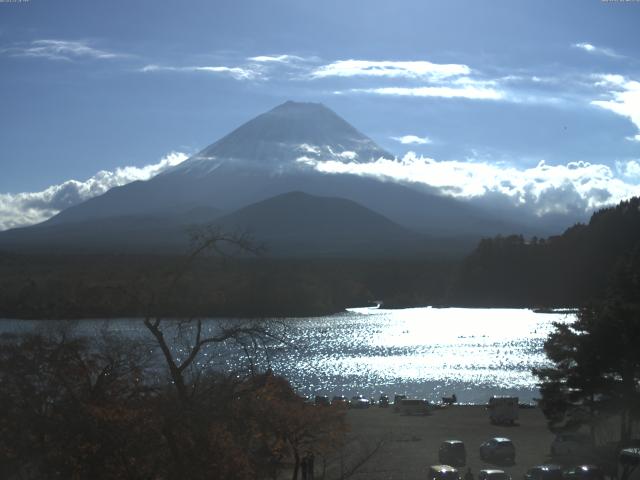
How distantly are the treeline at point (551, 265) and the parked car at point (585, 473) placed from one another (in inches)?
1855

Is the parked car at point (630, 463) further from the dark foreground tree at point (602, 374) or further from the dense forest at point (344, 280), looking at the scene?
the dense forest at point (344, 280)

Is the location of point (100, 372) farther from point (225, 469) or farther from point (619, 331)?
point (619, 331)

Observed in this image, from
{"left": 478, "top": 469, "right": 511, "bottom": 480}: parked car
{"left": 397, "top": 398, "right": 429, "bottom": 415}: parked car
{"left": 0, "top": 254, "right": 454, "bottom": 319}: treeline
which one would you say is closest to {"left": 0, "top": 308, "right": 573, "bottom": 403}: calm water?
{"left": 0, "top": 254, "right": 454, "bottom": 319}: treeline

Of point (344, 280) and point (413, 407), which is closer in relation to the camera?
point (413, 407)

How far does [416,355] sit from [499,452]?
2997cm

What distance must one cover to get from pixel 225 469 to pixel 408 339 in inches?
1874

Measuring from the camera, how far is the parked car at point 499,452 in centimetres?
1366

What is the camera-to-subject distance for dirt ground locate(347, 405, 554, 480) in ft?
42.1

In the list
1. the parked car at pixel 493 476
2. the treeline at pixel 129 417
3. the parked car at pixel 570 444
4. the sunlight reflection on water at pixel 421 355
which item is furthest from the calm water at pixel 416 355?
the parked car at pixel 570 444

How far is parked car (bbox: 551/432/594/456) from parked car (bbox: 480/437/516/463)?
0.66 metres

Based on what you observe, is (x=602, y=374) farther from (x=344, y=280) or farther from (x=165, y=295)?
(x=344, y=280)

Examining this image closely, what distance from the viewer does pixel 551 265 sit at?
6856 centimetres

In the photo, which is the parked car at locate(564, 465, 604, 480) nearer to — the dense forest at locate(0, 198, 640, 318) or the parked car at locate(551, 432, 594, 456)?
the parked car at locate(551, 432, 594, 456)

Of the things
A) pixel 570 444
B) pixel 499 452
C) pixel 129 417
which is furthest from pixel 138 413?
pixel 570 444
